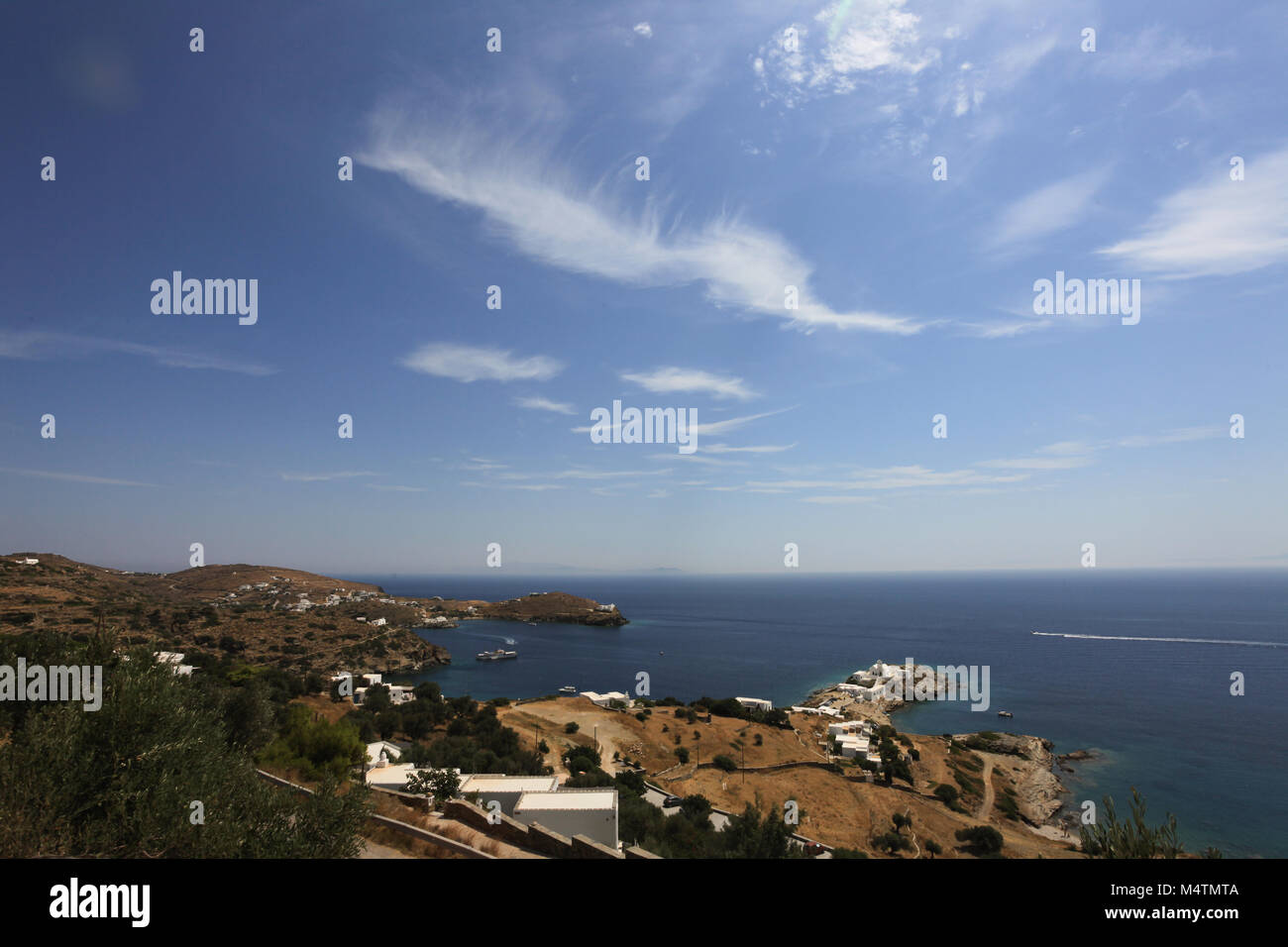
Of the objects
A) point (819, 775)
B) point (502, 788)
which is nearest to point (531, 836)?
point (502, 788)

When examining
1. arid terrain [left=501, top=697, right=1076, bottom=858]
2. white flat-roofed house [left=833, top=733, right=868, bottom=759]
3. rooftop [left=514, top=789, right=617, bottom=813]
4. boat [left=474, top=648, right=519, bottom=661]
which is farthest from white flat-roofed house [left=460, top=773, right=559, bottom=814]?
boat [left=474, top=648, right=519, bottom=661]

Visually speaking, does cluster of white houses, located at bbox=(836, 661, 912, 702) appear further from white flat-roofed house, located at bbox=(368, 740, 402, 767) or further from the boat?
white flat-roofed house, located at bbox=(368, 740, 402, 767)

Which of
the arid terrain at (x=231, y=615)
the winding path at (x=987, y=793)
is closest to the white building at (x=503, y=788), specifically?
the arid terrain at (x=231, y=615)

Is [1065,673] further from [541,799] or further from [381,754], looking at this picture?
[381,754]

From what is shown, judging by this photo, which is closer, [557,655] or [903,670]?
[903,670]

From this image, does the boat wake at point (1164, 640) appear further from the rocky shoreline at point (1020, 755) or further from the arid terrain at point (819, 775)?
the arid terrain at point (819, 775)
